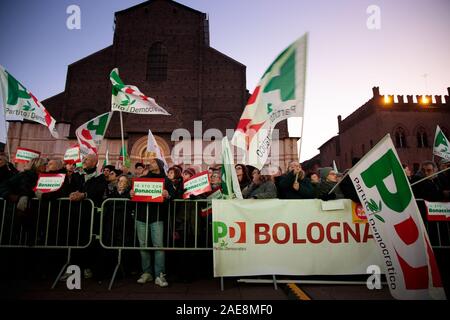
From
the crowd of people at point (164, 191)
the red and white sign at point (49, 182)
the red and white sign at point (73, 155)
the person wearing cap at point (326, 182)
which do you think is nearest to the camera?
the crowd of people at point (164, 191)

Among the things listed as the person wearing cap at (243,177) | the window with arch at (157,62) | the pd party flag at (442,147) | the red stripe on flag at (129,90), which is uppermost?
the window with arch at (157,62)

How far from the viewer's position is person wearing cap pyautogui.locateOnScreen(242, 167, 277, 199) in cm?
461

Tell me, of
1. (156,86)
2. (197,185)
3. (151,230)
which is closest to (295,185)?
(197,185)

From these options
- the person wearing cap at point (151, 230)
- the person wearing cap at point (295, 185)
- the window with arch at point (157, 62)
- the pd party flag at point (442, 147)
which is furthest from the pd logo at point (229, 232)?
the window with arch at point (157, 62)

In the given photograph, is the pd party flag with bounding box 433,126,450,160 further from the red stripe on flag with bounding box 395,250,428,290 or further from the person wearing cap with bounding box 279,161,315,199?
the red stripe on flag with bounding box 395,250,428,290

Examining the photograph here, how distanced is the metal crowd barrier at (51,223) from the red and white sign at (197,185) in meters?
1.59

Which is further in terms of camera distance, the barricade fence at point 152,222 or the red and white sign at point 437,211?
the red and white sign at point 437,211

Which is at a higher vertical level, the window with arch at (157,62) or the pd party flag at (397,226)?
the window with arch at (157,62)

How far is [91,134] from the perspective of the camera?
8492 mm

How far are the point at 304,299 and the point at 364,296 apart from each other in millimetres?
899

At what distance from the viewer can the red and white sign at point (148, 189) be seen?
14.1 ft

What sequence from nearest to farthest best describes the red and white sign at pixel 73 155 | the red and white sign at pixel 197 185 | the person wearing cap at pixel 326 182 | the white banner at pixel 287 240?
the white banner at pixel 287 240 → the red and white sign at pixel 197 185 → the person wearing cap at pixel 326 182 → the red and white sign at pixel 73 155

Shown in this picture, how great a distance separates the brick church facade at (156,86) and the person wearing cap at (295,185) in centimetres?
1378

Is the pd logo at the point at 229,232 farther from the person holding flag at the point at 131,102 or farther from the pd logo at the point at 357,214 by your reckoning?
the person holding flag at the point at 131,102
